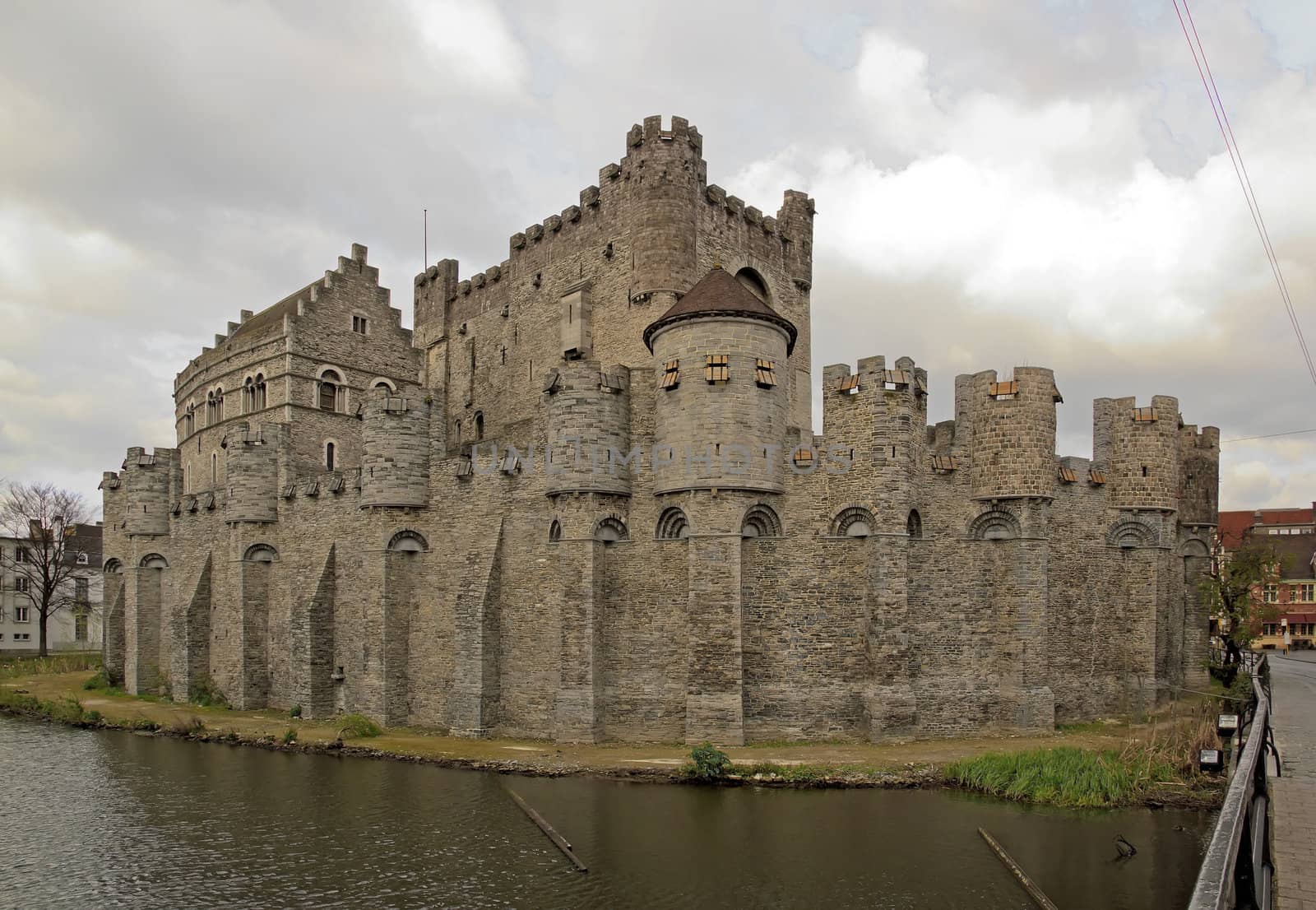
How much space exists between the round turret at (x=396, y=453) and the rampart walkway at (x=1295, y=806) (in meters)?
21.8

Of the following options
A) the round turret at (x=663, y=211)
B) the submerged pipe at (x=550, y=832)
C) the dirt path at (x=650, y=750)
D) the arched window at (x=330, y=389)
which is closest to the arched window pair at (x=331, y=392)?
the arched window at (x=330, y=389)

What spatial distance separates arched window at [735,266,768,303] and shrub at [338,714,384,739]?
59.2 ft

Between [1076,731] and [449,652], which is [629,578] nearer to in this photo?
[449,652]

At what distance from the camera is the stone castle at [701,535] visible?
23.2 m

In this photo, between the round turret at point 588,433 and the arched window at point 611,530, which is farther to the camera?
the arched window at point 611,530

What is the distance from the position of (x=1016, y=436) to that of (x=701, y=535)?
8.58 metres

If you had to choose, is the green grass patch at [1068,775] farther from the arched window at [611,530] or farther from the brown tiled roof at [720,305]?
the brown tiled roof at [720,305]

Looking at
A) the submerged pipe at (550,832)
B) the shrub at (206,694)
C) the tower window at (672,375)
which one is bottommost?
the shrub at (206,694)

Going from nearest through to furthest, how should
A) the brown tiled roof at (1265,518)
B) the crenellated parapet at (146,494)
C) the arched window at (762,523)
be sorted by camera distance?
the arched window at (762,523)
the crenellated parapet at (146,494)
the brown tiled roof at (1265,518)

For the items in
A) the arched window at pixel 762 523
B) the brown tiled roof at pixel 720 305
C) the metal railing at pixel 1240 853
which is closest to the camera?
the metal railing at pixel 1240 853

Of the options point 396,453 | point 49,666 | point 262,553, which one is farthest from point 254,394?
point 49,666

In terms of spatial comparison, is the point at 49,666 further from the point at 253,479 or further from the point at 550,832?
the point at 550,832

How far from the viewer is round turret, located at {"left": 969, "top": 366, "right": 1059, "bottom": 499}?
955 inches

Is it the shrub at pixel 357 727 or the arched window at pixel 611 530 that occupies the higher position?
the arched window at pixel 611 530
